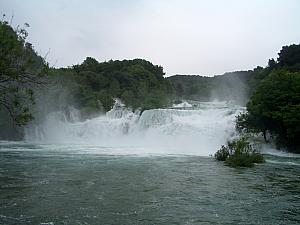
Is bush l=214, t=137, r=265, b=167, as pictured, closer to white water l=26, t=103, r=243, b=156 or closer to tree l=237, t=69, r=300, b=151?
white water l=26, t=103, r=243, b=156

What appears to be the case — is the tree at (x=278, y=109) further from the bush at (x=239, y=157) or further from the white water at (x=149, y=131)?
the bush at (x=239, y=157)

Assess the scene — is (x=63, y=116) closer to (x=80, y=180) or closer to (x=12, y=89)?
(x=80, y=180)

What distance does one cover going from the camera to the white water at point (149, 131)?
103ft

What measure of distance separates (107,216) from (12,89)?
3507 mm

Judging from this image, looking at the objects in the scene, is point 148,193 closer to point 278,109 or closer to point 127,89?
point 278,109

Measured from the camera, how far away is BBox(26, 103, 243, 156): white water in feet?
103

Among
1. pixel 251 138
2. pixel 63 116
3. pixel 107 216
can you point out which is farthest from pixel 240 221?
pixel 63 116

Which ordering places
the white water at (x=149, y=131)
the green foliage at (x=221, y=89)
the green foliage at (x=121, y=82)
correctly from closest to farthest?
1. the white water at (x=149, y=131)
2. the green foliage at (x=121, y=82)
3. the green foliage at (x=221, y=89)

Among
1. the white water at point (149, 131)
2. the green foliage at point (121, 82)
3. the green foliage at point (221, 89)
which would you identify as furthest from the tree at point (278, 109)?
the green foliage at point (221, 89)

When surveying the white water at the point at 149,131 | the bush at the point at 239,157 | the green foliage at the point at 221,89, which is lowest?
the bush at the point at 239,157

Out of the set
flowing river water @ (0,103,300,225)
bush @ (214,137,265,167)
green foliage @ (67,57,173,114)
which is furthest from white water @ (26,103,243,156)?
green foliage @ (67,57,173,114)

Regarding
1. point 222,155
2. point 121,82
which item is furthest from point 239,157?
point 121,82

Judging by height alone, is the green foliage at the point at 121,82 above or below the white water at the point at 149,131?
above

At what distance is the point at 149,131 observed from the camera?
38.4m
